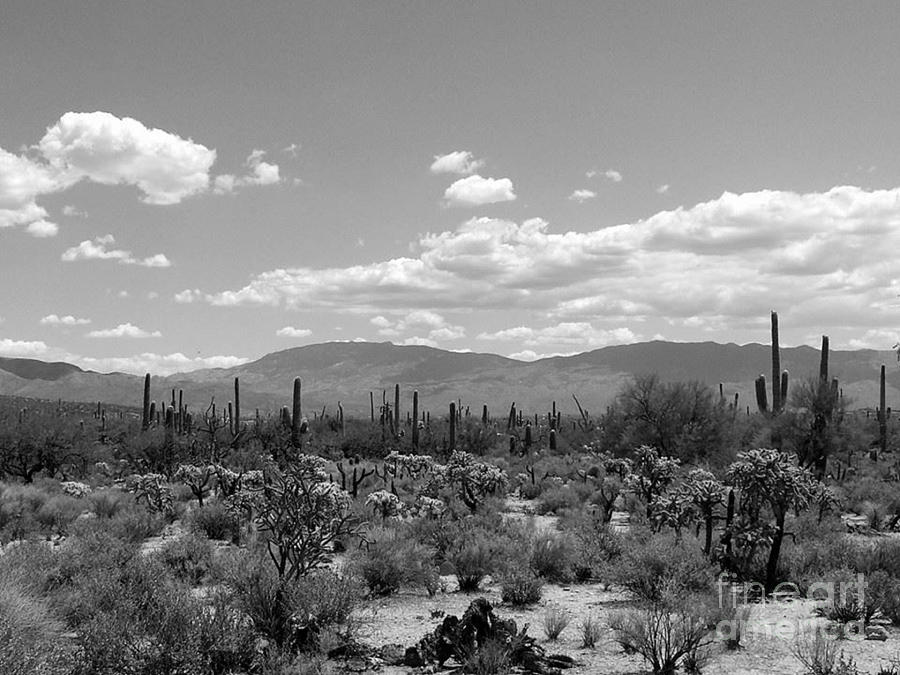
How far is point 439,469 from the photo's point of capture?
23016 millimetres

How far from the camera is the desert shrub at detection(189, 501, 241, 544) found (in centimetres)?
1750

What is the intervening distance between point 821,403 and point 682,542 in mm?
20208

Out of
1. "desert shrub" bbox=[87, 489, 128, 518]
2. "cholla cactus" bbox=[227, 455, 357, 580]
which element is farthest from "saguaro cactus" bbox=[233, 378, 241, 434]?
"cholla cactus" bbox=[227, 455, 357, 580]

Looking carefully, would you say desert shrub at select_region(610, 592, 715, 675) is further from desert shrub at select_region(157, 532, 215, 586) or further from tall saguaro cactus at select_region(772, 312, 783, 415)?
tall saguaro cactus at select_region(772, 312, 783, 415)

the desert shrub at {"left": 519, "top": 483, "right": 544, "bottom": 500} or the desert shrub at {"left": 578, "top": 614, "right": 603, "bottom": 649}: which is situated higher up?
the desert shrub at {"left": 578, "top": 614, "right": 603, "bottom": 649}

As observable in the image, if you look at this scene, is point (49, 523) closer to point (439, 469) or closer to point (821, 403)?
point (439, 469)

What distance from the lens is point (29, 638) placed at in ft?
25.9

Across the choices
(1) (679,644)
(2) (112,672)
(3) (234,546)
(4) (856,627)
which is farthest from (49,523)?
(4) (856,627)

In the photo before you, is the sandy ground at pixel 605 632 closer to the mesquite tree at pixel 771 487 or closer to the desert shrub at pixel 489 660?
the desert shrub at pixel 489 660

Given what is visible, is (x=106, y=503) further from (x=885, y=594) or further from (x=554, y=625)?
(x=885, y=594)

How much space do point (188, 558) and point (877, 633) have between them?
10510 millimetres

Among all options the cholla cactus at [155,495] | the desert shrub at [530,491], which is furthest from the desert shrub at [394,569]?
the desert shrub at [530,491]

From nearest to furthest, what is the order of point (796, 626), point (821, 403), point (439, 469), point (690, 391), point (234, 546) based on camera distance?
point (796, 626) → point (234, 546) → point (439, 469) → point (821, 403) → point (690, 391)

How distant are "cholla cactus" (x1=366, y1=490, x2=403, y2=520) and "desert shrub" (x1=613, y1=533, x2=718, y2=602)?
21.6ft
